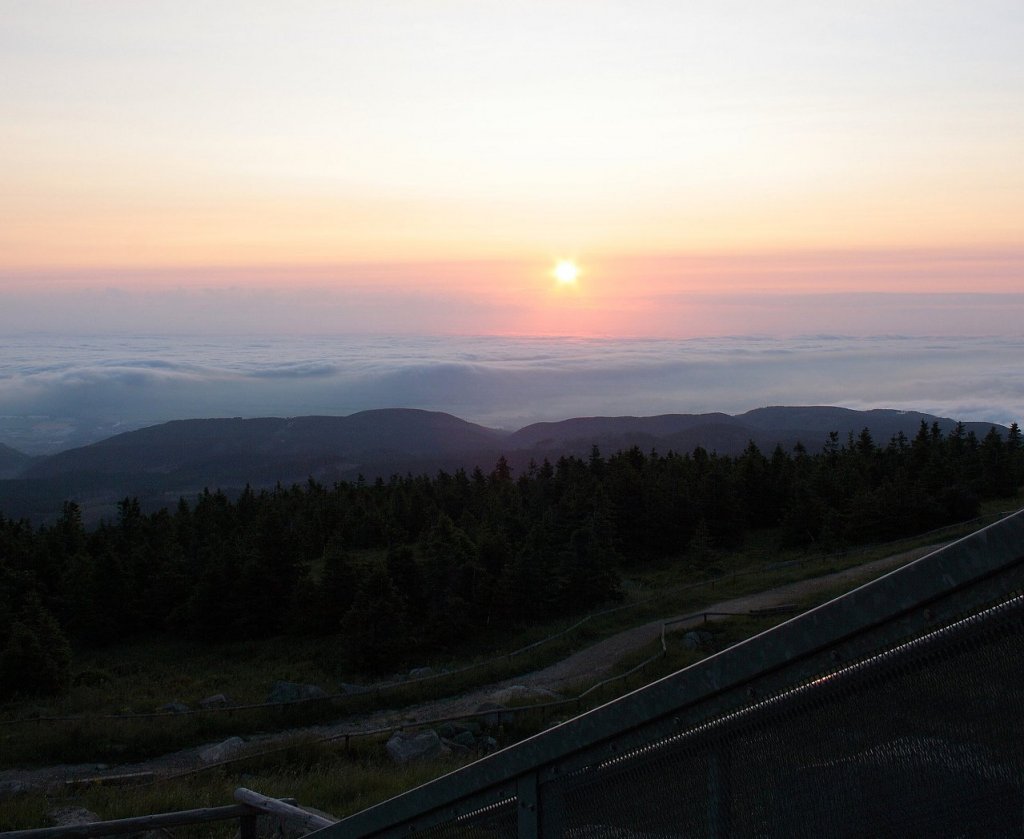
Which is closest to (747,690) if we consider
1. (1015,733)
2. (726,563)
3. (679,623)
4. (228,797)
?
(1015,733)

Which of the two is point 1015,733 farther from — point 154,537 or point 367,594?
point 154,537

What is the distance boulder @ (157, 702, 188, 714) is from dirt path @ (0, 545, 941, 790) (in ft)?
7.67

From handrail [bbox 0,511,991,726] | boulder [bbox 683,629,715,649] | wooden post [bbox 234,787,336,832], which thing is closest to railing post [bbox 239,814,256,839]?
wooden post [bbox 234,787,336,832]

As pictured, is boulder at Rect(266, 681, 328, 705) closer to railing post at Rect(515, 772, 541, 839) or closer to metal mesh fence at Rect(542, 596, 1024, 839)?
railing post at Rect(515, 772, 541, 839)

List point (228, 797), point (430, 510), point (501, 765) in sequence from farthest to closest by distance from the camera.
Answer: point (430, 510), point (228, 797), point (501, 765)

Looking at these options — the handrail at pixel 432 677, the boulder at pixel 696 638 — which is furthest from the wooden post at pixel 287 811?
the boulder at pixel 696 638

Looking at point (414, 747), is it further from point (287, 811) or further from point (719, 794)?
point (719, 794)

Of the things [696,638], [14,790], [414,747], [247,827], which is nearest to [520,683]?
[696,638]

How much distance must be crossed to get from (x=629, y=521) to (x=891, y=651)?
39.3 meters

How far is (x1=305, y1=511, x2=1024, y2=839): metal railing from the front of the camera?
6.08 ft

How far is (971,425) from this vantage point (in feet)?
456

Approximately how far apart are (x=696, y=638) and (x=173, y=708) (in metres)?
13.0

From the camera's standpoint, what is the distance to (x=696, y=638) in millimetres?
22859

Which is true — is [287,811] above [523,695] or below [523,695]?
above
